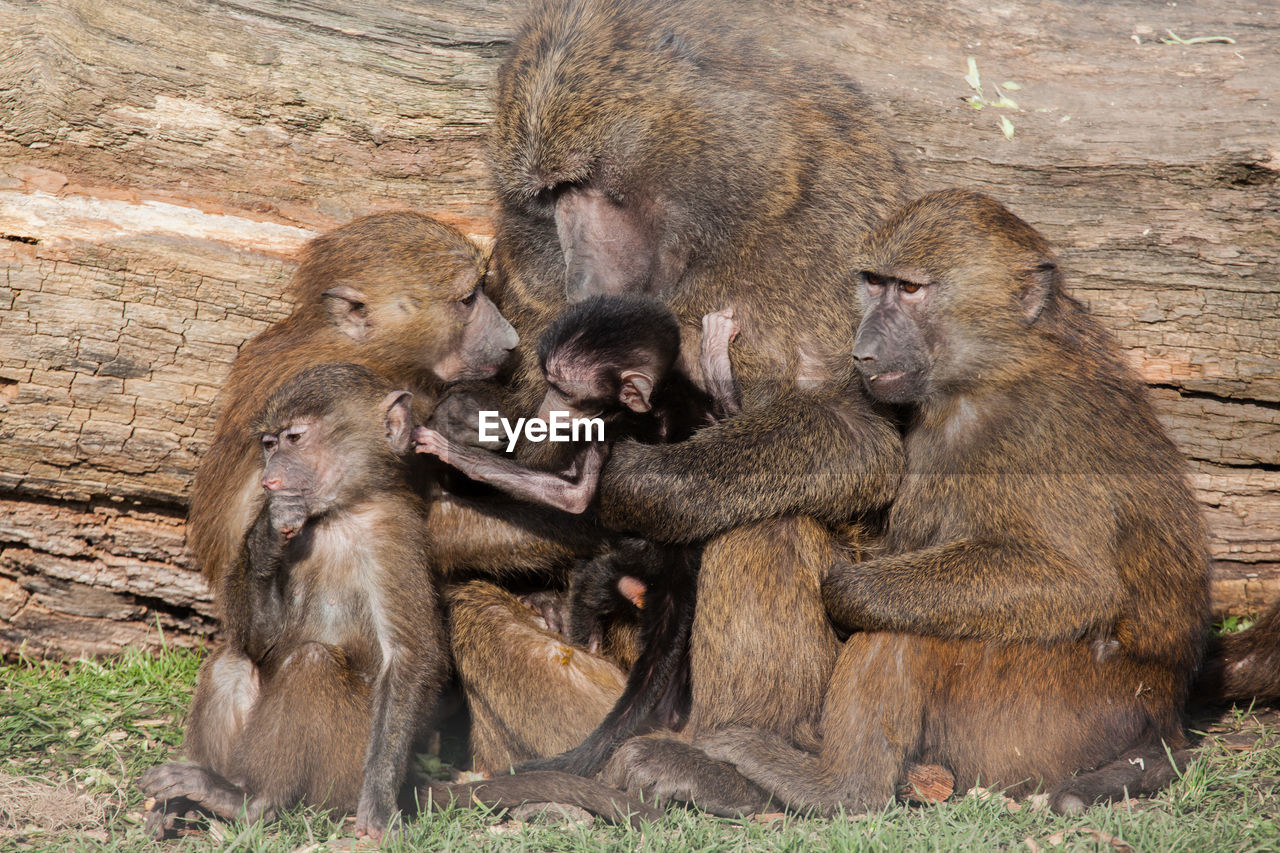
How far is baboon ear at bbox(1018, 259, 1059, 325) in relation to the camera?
297 centimetres

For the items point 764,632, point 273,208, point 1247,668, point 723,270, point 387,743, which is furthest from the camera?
point 273,208

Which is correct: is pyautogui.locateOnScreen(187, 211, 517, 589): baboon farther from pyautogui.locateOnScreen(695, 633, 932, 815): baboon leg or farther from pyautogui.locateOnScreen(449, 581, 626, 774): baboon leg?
pyautogui.locateOnScreen(695, 633, 932, 815): baboon leg

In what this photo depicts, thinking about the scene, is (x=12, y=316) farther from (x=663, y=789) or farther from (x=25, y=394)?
(x=663, y=789)

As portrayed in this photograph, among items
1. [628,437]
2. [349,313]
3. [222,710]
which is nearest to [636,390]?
[628,437]

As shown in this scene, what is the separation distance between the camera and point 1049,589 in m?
2.79

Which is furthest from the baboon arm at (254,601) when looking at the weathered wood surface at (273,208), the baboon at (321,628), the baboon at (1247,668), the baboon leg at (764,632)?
the baboon at (1247,668)

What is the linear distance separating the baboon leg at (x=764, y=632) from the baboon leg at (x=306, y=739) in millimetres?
892

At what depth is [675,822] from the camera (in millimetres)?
2797

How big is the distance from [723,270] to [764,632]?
38.4 inches

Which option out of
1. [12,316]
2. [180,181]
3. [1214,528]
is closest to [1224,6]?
[1214,528]

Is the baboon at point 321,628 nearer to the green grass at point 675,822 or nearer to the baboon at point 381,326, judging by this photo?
the green grass at point 675,822

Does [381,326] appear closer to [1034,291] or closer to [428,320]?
[428,320]

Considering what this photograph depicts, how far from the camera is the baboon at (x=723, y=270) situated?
2.98 m

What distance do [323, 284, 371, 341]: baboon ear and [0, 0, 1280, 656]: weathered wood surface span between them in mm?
403
